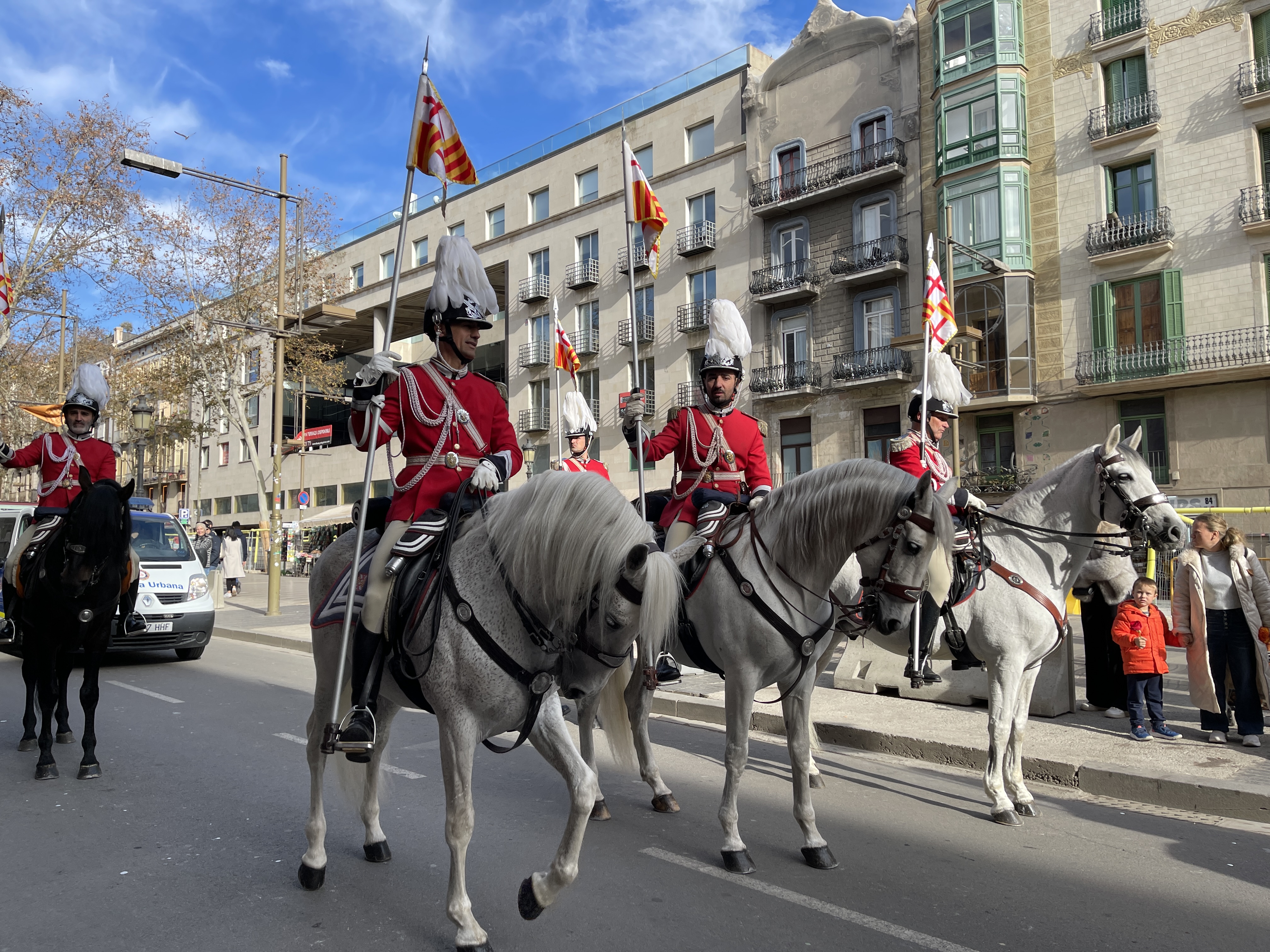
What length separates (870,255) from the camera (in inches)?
1158

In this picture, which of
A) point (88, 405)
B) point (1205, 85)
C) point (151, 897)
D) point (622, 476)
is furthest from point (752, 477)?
point (622, 476)

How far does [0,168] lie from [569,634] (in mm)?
25912

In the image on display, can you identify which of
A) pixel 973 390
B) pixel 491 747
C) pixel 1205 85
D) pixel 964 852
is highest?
pixel 1205 85

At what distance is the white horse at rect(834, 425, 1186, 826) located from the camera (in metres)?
5.76

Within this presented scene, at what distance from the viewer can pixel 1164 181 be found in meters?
24.6

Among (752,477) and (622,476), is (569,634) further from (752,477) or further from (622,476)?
(622,476)

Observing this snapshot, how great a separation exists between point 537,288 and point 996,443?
20.9m

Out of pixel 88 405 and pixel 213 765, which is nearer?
pixel 213 765

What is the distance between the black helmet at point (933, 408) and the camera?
706cm

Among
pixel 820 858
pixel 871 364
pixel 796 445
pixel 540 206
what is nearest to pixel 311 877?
pixel 820 858

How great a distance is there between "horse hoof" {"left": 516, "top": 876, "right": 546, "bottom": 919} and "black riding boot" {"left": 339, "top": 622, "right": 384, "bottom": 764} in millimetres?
897

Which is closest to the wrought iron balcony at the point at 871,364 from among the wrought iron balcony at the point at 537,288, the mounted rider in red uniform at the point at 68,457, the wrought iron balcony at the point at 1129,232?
the wrought iron balcony at the point at 1129,232

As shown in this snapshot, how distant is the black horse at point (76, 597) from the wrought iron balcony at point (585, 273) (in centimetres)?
3167

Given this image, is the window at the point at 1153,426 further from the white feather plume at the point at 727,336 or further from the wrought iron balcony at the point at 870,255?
the white feather plume at the point at 727,336
